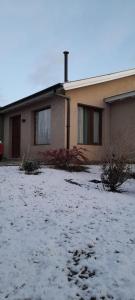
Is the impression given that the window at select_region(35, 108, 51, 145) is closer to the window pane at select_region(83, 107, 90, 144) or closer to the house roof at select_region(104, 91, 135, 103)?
the window pane at select_region(83, 107, 90, 144)

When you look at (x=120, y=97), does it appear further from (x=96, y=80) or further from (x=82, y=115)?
(x=82, y=115)

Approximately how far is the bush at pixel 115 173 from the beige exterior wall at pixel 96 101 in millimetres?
4420

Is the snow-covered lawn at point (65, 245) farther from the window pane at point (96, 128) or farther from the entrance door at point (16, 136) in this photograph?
the entrance door at point (16, 136)

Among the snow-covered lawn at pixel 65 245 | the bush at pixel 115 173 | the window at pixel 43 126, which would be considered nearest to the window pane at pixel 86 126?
the window at pixel 43 126

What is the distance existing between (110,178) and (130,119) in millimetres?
5419

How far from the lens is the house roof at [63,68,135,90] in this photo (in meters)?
9.90

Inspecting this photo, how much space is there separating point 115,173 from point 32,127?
743 centimetres

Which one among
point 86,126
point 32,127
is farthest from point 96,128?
point 32,127

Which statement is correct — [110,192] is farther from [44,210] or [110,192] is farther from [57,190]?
[44,210]

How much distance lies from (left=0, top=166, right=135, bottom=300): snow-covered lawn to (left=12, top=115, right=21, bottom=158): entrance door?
865 centimetres

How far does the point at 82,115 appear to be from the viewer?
36.1 ft

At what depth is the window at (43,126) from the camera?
11430mm

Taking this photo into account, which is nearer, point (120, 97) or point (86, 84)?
point (86, 84)

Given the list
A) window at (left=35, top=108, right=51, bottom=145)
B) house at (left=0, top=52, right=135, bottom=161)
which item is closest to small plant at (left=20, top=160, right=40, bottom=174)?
house at (left=0, top=52, right=135, bottom=161)
